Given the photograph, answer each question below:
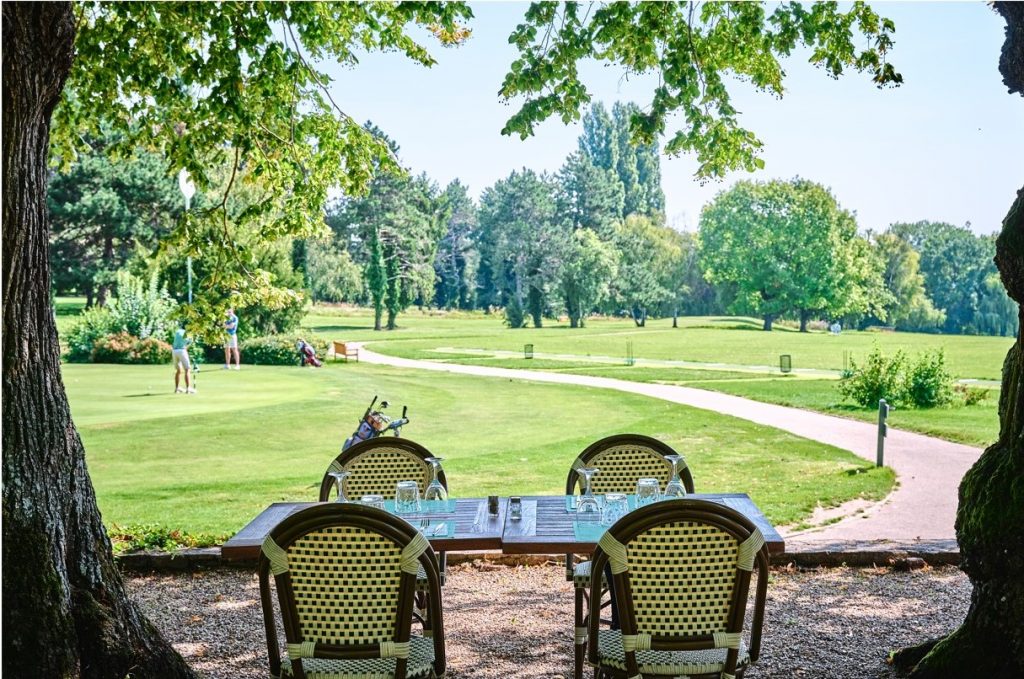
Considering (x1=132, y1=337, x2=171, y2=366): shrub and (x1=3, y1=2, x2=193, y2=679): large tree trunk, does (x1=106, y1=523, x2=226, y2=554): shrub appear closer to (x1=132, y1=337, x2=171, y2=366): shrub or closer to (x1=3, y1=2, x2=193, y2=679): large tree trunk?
(x1=3, y1=2, x2=193, y2=679): large tree trunk

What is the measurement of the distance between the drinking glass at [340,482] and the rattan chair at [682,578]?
1.47 meters

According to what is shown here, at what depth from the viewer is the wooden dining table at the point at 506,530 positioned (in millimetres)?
3602

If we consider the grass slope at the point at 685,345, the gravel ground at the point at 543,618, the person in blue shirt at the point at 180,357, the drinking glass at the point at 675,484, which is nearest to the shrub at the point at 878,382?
the grass slope at the point at 685,345

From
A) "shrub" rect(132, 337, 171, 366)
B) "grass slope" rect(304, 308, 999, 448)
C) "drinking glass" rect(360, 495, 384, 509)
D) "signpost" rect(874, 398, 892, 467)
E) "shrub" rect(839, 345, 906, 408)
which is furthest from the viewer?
"shrub" rect(132, 337, 171, 366)

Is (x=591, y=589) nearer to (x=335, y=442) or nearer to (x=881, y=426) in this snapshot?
(x=881, y=426)

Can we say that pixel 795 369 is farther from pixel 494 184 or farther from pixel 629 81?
pixel 629 81

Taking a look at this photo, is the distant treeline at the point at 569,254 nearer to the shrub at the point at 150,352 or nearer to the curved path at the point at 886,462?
the shrub at the point at 150,352

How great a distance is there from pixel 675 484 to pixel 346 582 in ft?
5.21

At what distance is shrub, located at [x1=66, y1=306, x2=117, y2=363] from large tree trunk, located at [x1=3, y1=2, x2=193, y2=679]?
22.2 meters

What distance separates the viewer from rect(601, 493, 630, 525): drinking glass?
3887mm

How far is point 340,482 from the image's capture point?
4258 mm

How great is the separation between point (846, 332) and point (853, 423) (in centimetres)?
1860

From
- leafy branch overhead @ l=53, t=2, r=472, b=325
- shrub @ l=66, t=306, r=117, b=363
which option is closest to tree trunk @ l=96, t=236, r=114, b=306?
shrub @ l=66, t=306, r=117, b=363

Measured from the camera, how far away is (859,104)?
25.0m
